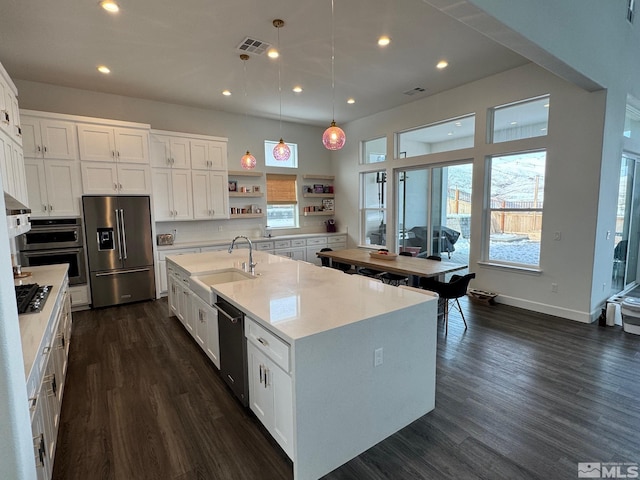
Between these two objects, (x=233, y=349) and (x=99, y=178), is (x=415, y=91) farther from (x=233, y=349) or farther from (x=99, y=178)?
(x=99, y=178)

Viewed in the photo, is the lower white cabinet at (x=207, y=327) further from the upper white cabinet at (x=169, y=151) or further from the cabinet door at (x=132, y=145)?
the upper white cabinet at (x=169, y=151)

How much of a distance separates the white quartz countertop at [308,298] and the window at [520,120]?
143 inches

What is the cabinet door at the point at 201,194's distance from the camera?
234 inches

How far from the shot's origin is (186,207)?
5879 millimetres

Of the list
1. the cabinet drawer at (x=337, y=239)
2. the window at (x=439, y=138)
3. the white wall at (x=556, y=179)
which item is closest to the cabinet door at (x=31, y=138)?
the cabinet drawer at (x=337, y=239)

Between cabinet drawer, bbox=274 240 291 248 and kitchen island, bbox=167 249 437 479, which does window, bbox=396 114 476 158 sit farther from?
kitchen island, bbox=167 249 437 479

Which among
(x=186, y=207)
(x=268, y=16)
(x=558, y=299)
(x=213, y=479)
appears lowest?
(x=213, y=479)

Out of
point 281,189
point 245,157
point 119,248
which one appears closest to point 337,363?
point 245,157

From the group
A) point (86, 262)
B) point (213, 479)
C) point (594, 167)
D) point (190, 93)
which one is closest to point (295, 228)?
point (190, 93)

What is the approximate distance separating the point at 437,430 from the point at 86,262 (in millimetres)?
5111

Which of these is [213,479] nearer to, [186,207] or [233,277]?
[233,277]

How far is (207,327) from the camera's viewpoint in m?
3.02

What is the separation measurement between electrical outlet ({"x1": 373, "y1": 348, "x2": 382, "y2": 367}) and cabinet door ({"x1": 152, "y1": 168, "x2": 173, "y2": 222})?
4.87 metres

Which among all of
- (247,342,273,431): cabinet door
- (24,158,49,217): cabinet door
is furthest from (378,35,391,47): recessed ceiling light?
(24,158,49,217): cabinet door
